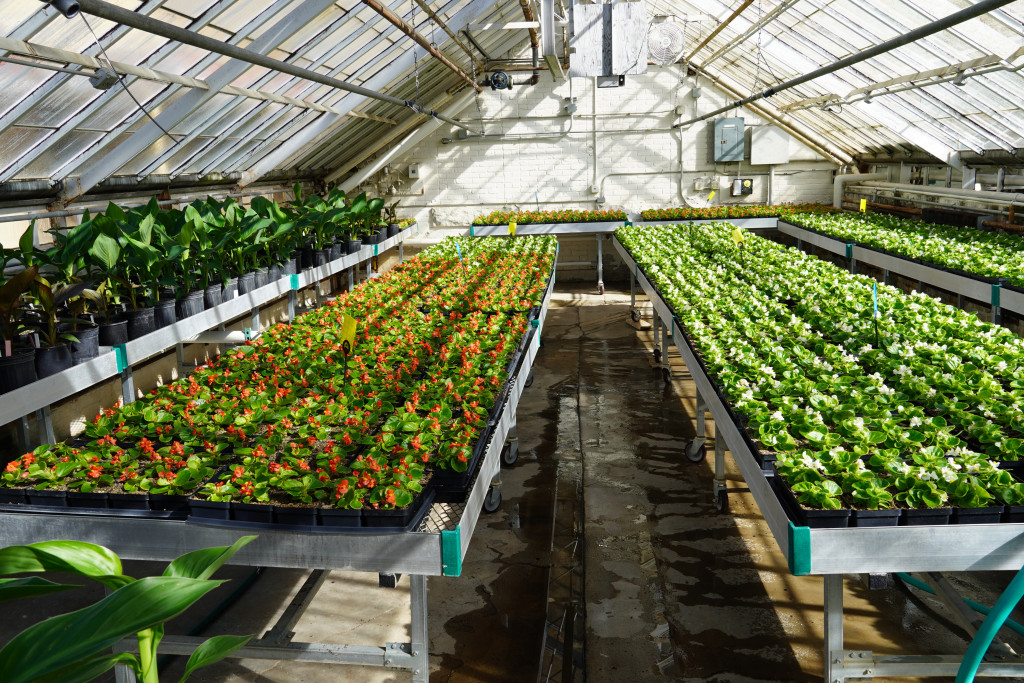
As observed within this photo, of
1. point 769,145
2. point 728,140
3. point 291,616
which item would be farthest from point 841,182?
point 291,616

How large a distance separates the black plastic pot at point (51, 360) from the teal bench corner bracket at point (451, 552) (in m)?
2.37

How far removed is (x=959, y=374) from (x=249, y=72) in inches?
232

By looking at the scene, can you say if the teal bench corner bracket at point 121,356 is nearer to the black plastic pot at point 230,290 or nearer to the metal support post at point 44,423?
the metal support post at point 44,423

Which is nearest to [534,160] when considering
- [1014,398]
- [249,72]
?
[249,72]

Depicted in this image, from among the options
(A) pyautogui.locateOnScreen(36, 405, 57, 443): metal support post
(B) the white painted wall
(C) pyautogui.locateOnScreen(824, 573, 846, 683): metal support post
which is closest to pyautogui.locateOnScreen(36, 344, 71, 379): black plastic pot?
(A) pyautogui.locateOnScreen(36, 405, 57, 443): metal support post

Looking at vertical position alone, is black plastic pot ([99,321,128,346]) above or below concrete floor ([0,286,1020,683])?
above

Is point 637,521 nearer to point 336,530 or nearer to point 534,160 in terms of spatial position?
point 336,530

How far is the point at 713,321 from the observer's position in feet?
15.3

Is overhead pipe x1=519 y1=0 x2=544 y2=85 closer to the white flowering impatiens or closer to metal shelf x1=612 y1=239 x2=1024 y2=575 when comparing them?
the white flowering impatiens

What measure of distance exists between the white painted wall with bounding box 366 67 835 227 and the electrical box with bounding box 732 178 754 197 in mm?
152

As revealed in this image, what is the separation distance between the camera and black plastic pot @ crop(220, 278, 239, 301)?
17.6 feet

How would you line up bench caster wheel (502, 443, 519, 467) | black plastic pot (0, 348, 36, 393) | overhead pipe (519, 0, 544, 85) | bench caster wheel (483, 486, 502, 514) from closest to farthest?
black plastic pot (0, 348, 36, 393)
bench caster wheel (483, 486, 502, 514)
bench caster wheel (502, 443, 519, 467)
overhead pipe (519, 0, 544, 85)

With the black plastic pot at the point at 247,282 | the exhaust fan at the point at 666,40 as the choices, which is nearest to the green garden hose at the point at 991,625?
the black plastic pot at the point at 247,282

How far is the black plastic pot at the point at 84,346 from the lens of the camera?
383 centimetres
